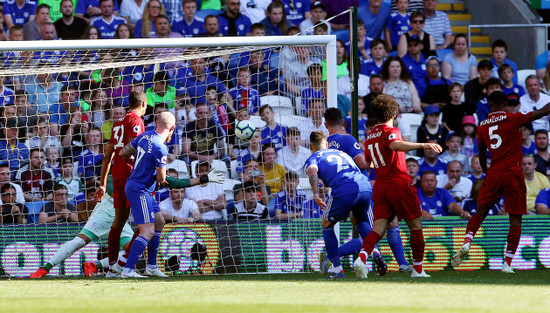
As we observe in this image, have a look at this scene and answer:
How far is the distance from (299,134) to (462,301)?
6.16 m

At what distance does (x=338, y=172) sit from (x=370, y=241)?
923 mm

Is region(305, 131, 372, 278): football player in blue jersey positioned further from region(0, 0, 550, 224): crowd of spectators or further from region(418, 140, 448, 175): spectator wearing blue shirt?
region(418, 140, 448, 175): spectator wearing blue shirt

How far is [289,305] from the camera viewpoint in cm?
626

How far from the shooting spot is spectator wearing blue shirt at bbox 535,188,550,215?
515 inches

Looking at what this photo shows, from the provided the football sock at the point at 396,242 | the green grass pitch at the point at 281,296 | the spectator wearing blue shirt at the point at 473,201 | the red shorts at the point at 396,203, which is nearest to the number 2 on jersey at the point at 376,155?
the red shorts at the point at 396,203

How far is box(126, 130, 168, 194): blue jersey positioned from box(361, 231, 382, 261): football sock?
7.74 feet

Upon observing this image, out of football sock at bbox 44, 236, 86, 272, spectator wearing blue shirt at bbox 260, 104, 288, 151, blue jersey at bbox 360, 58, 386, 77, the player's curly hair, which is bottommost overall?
football sock at bbox 44, 236, 86, 272

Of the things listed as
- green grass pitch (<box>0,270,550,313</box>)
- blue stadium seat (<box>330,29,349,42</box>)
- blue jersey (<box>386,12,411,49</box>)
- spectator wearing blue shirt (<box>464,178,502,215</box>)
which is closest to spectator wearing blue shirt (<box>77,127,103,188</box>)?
green grass pitch (<box>0,270,550,313</box>)

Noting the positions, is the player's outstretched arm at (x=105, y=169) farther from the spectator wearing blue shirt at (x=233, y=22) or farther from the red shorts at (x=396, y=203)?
the spectator wearing blue shirt at (x=233, y=22)

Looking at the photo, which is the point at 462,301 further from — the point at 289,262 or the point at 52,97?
the point at 52,97

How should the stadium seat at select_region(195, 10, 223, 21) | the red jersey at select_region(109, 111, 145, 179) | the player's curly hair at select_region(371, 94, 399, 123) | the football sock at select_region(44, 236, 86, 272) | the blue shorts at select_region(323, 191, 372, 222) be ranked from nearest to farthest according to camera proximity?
the player's curly hair at select_region(371, 94, 399, 123) < the blue shorts at select_region(323, 191, 372, 222) < the red jersey at select_region(109, 111, 145, 179) < the football sock at select_region(44, 236, 86, 272) < the stadium seat at select_region(195, 10, 223, 21)

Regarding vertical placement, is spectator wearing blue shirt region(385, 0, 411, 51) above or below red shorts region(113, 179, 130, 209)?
above

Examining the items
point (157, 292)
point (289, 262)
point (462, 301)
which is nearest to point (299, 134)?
point (289, 262)

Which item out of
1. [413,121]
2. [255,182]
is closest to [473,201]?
[413,121]
